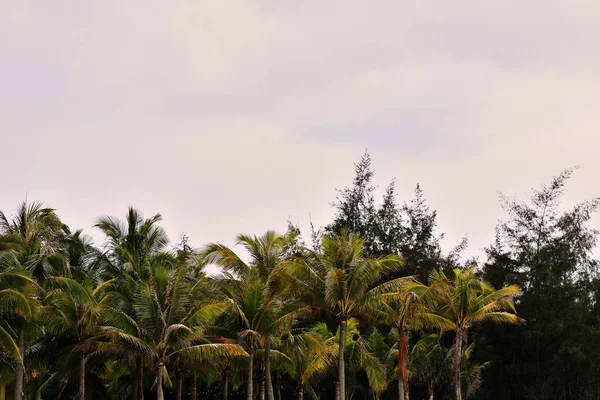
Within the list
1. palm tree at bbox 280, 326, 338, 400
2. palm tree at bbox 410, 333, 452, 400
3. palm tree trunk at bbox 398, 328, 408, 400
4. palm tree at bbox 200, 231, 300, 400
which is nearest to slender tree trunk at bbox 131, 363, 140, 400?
palm tree at bbox 200, 231, 300, 400

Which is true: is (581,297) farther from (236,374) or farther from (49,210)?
(49,210)

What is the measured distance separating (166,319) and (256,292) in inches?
148

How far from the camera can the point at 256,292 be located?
31.2 m

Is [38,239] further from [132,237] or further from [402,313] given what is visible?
[402,313]

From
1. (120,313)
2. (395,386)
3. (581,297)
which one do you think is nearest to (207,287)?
(120,313)

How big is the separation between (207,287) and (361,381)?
17.1 meters

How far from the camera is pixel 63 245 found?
109ft

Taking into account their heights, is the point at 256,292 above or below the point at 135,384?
above

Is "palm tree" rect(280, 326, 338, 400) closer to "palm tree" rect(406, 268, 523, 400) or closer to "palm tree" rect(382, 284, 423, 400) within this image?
"palm tree" rect(382, 284, 423, 400)

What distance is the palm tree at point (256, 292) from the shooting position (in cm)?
3127

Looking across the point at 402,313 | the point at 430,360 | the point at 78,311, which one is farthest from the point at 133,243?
the point at 430,360

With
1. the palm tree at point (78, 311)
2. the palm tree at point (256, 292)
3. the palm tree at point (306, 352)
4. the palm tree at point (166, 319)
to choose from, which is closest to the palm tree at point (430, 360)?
the palm tree at point (306, 352)

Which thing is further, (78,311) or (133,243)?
(133,243)

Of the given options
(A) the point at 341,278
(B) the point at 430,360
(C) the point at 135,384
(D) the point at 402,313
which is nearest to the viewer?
(A) the point at 341,278
